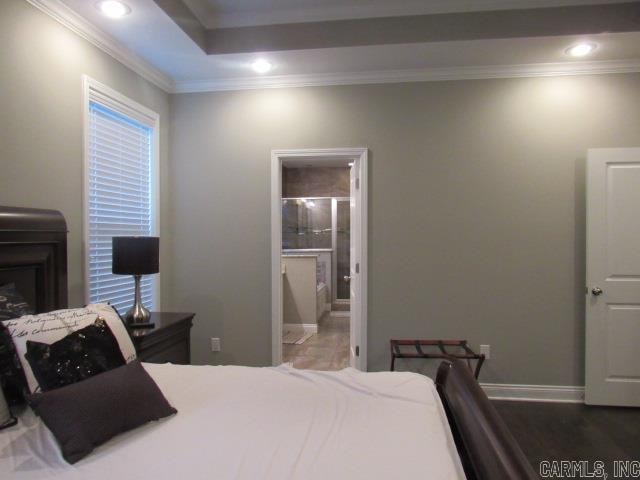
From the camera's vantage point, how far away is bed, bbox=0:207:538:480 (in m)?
1.04

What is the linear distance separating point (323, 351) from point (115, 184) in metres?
2.80

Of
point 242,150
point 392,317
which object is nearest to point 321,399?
point 392,317

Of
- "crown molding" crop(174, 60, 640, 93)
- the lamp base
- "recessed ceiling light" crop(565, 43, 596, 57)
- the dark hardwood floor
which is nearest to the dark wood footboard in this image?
the dark hardwood floor

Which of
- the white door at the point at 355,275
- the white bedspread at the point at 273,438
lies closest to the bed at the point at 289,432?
the white bedspread at the point at 273,438

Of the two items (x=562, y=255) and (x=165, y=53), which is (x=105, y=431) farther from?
(x=562, y=255)

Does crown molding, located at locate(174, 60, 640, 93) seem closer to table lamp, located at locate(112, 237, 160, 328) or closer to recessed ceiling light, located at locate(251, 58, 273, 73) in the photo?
recessed ceiling light, located at locate(251, 58, 273, 73)

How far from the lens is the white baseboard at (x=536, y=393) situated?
9.80ft

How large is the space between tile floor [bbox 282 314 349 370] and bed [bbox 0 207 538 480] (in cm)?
208

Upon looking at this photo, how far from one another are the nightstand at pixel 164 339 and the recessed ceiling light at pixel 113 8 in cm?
195

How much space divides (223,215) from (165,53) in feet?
4.42

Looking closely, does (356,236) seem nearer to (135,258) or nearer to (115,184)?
(135,258)

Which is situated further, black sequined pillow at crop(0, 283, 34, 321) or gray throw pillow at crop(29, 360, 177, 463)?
black sequined pillow at crop(0, 283, 34, 321)

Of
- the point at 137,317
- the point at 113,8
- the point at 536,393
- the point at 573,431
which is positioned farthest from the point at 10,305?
the point at 536,393

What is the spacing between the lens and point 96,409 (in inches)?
48.1
